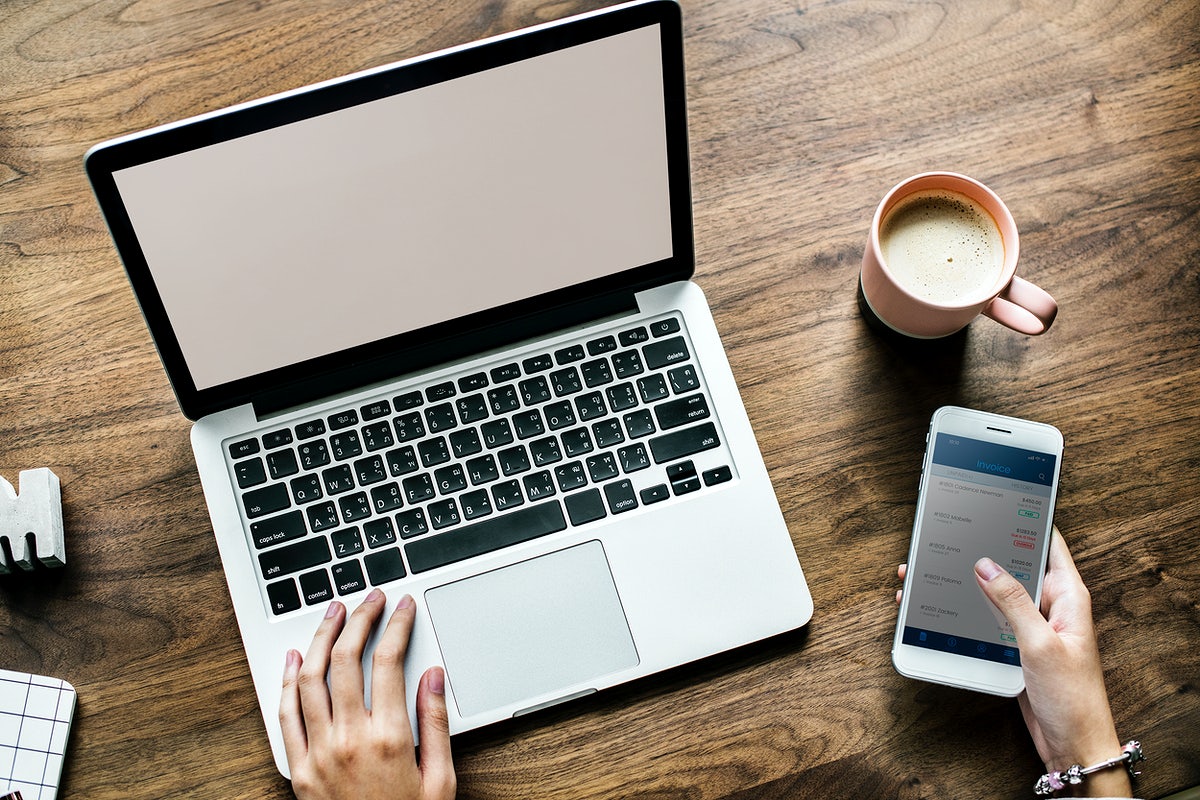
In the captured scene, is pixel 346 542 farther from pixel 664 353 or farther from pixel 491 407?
pixel 664 353

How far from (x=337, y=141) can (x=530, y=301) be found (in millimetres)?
201

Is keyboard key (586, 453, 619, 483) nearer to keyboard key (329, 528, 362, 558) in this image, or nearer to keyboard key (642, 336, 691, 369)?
keyboard key (642, 336, 691, 369)

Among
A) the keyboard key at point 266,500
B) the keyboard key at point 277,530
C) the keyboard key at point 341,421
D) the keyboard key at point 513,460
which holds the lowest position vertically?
the keyboard key at point 277,530

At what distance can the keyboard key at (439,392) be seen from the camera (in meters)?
0.80

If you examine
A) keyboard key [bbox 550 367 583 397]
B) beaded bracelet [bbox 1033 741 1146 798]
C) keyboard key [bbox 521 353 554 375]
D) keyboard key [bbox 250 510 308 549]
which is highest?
keyboard key [bbox 521 353 554 375]

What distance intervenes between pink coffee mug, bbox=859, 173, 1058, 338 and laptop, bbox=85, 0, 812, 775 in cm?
15

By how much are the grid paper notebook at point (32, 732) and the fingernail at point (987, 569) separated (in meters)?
0.77

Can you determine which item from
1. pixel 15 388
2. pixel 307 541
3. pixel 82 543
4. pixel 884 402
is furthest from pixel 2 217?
pixel 884 402

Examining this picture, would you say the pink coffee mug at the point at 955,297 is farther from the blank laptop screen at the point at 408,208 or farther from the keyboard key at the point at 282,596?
the keyboard key at the point at 282,596

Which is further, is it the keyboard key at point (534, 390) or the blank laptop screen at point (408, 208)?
the keyboard key at point (534, 390)

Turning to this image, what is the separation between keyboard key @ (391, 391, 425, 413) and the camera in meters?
0.80

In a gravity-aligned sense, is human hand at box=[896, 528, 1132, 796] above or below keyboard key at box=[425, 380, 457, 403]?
below

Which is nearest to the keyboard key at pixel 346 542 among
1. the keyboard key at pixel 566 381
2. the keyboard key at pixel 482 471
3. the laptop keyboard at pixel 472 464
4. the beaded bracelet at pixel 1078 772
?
the laptop keyboard at pixel 472 464

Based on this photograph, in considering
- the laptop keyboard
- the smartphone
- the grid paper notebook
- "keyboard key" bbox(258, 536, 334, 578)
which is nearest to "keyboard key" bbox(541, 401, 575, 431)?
the laptop keyboard
